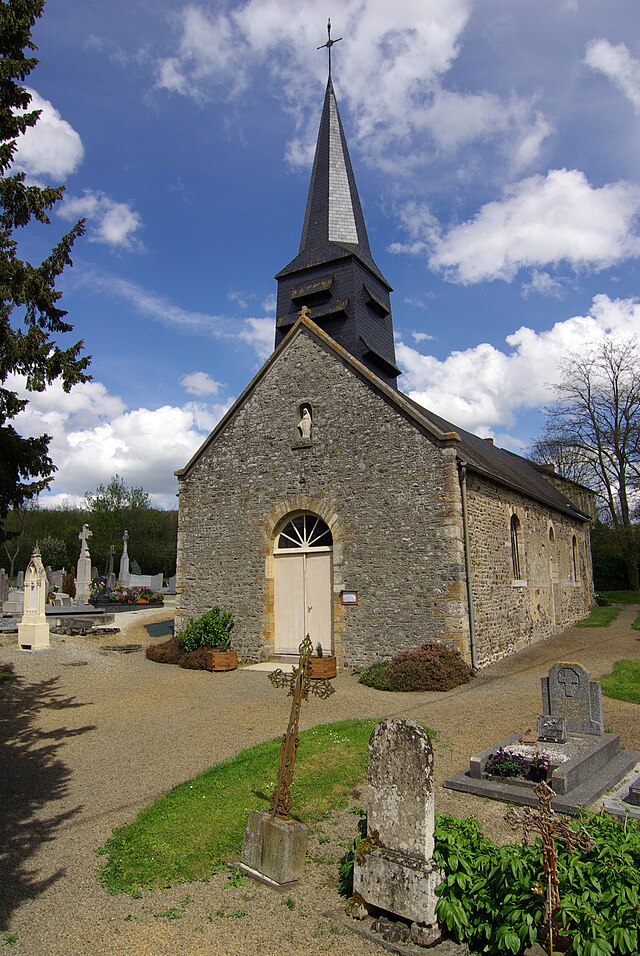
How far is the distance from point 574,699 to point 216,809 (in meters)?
4.45

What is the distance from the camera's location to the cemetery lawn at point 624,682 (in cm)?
973

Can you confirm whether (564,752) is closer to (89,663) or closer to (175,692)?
(175,692)

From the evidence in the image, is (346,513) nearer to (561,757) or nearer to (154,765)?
(154,765)

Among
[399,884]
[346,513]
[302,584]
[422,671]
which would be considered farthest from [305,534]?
[399,884]

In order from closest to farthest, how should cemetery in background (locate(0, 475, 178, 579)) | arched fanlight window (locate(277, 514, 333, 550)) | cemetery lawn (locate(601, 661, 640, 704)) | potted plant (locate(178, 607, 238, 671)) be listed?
cemetery lawn (locate(601, 661, 640, 704))
potted plant (locate(178, 607, 238, 671))
arched fanlight window (locate(277, 514, 333, 550))
cemetery in background (locate(0, 475, 178, 579))

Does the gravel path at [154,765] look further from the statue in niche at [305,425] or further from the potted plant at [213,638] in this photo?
the statue in niche at [305,425]

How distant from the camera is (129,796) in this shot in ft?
20.4

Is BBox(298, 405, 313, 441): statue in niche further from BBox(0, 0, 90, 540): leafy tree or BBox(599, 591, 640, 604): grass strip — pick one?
BBox(599, 591, 640, 604): grass strip

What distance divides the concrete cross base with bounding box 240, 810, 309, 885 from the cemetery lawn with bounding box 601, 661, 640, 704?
715 cm

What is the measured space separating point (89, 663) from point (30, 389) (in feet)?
28.4

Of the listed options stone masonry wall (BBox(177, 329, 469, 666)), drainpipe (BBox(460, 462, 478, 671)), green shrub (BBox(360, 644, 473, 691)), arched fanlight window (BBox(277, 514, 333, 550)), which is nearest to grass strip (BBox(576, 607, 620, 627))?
drainpipe (BBox(460, 462, 478, 671))

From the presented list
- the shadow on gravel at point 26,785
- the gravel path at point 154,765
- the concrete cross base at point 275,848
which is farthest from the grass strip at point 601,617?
the concrete cross base at point 275,848

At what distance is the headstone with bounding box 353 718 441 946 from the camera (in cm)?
370

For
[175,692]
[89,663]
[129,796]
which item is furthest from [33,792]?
[89,663]
